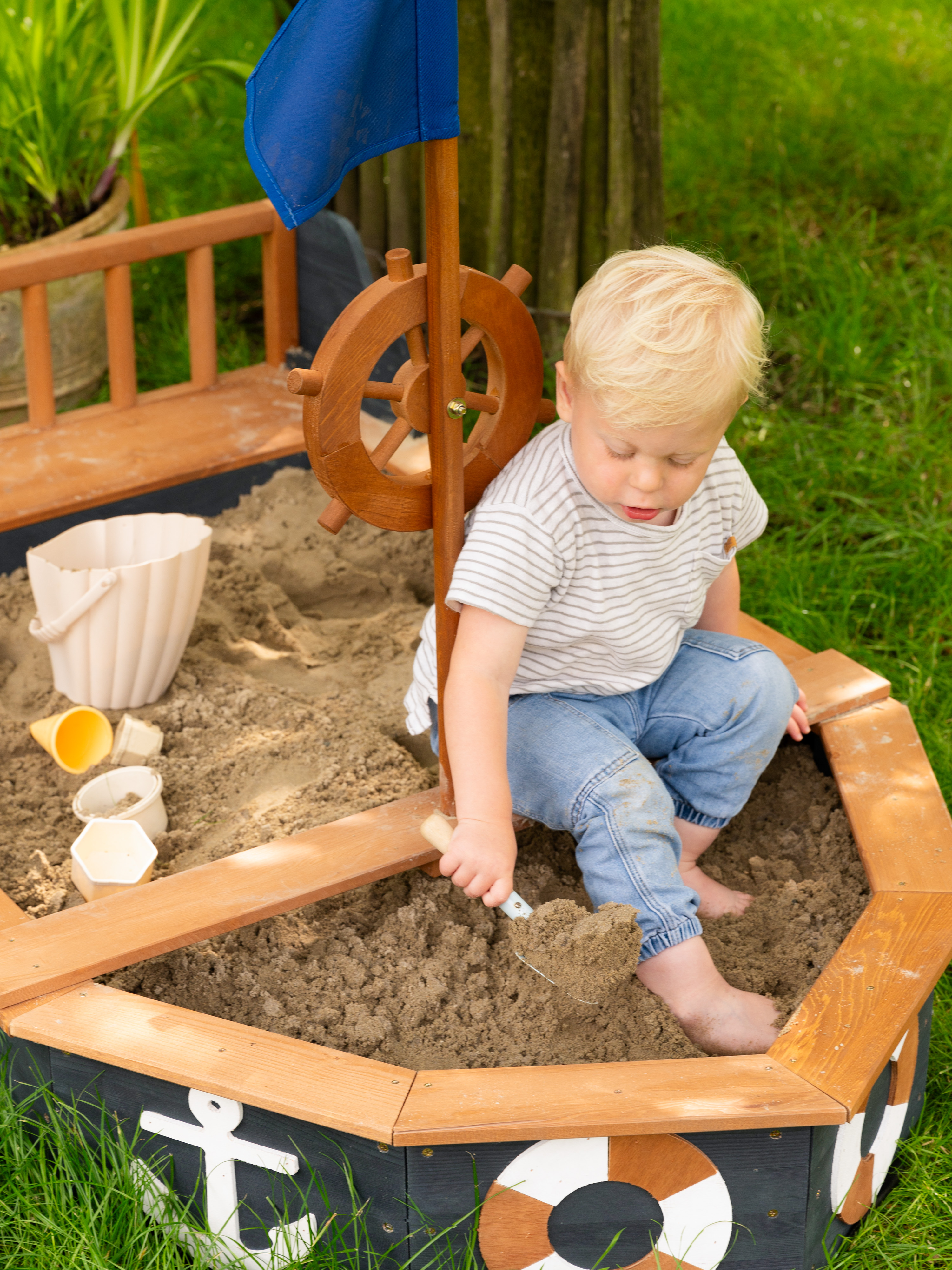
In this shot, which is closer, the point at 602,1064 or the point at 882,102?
the point at 602,1064

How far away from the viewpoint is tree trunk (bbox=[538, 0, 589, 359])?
2.79 m

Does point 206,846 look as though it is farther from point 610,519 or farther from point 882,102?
point 882,102

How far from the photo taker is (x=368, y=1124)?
1358 mm

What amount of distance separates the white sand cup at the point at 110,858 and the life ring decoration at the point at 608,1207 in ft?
2.15

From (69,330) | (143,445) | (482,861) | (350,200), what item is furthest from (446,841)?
(350,200)

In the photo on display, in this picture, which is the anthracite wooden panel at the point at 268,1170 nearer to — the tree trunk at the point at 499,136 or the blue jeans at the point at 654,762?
the blue jeans at the point at 654,762

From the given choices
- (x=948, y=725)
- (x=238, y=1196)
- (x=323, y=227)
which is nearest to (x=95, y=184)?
(x=323, y=227)

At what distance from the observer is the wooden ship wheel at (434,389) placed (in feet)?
4.85

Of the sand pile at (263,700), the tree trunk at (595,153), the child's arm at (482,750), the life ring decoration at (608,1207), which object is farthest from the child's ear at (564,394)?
the tree trunk at (595,153)

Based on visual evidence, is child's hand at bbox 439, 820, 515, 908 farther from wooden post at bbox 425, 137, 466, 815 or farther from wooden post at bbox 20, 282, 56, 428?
wooden post at bbox 20, 282, 56, 428

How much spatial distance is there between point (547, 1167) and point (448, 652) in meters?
0.61

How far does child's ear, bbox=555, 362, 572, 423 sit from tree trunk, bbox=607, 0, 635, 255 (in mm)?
1128

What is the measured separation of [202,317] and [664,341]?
1.59 meters

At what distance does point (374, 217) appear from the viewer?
10.6 ft
